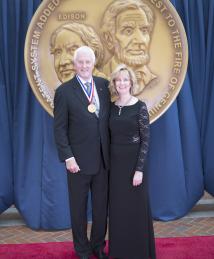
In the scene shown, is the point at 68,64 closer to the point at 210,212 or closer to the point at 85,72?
the point at 85,72

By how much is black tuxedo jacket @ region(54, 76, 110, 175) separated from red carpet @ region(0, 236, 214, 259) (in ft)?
2.65

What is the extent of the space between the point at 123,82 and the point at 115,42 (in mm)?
804

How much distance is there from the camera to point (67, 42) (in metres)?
2.87

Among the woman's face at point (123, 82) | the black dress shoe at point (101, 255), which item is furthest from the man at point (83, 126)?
the black dress shoe at point (101, 255)

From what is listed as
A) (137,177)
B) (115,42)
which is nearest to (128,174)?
(137,177)

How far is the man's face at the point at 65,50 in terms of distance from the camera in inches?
112

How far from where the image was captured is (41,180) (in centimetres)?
322

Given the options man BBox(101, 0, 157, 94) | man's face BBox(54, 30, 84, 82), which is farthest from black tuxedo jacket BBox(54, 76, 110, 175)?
man BBox(101, 0, 157, 94)

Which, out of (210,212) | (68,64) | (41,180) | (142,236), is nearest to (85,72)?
(68,64)

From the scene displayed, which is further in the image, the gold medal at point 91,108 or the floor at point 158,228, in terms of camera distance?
the floor at point 158,228

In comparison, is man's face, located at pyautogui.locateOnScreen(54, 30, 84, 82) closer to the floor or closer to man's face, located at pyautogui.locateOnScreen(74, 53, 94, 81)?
man's face, located at pyautogui.locateOnScreen(74, 53, 94, 81)

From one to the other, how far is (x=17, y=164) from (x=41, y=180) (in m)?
0.25

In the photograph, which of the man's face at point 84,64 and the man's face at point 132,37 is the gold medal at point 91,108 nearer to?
the man's face at point 84,64

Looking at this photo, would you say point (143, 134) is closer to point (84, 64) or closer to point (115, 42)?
point (84, 64)
